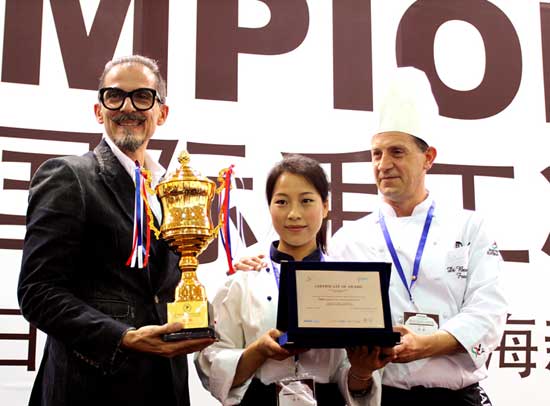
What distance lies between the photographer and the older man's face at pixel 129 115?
1.77 metres

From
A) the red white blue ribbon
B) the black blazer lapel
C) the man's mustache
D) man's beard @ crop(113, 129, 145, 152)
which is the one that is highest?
the man's mustache

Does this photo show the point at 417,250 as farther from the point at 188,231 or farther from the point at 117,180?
the point at 117,180

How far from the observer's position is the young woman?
172 centimetres

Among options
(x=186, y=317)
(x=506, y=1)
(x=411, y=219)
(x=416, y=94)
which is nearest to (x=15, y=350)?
(x=186, y=317)

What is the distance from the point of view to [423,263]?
1.93 m

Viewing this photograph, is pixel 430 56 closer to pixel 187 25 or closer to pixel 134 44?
pixel 187 25

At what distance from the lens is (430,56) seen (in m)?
2.99

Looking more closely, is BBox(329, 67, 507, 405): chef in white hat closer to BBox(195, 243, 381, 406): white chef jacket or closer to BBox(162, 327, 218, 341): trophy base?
BBox(195, 243, 381, 406): white chef jacket

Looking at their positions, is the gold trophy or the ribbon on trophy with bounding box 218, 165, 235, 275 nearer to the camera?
the gold trophy

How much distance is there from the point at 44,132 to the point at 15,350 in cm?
79

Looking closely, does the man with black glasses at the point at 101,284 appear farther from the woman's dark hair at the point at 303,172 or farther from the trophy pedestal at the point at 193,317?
the woman's dark hair at the point at 303,172

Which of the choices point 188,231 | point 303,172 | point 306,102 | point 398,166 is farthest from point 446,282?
point 306,102

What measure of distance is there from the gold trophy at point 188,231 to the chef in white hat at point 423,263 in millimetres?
503

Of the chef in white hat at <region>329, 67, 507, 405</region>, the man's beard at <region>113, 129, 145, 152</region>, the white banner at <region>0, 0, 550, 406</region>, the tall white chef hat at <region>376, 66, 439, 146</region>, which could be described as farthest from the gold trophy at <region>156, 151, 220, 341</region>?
the white banner at <region>0, 0, 550, 406</region>
